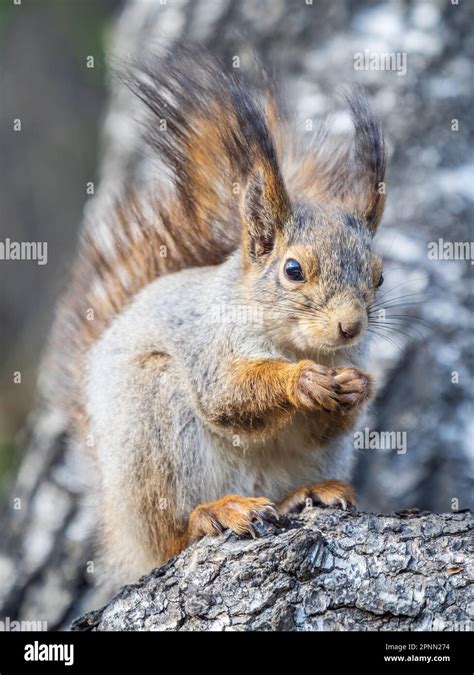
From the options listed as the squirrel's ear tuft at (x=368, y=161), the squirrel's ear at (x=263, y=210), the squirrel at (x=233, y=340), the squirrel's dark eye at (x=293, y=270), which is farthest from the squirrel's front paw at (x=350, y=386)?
the squirrel's ear tuft at (x=368, y=161)

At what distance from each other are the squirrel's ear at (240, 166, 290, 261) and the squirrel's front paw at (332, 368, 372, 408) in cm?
41

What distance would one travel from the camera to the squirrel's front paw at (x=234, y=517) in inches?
86.9

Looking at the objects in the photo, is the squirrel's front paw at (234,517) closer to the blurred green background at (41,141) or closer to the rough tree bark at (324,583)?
the rough tree bark at (324,583)

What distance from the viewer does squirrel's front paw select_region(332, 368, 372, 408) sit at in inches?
89.6

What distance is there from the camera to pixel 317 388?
7.46 ft

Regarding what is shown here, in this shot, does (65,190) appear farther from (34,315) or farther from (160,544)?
(160,544)

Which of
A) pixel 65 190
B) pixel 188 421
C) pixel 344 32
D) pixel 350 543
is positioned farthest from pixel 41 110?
pixel 350 543

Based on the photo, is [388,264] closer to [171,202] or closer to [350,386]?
[171,202]

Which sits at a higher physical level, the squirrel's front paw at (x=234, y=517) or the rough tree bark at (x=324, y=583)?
the squirrel's front paw at (x=234, y=517)

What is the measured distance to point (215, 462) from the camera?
8.24 feet

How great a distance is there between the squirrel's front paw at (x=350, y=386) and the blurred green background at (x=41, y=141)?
3.12 meters

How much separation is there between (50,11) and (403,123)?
9.06 ft

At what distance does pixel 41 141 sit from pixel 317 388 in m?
3.77

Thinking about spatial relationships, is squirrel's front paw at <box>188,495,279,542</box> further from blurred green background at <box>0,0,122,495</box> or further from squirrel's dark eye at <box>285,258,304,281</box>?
blurred green background at <box>0,0,122,495</box>
